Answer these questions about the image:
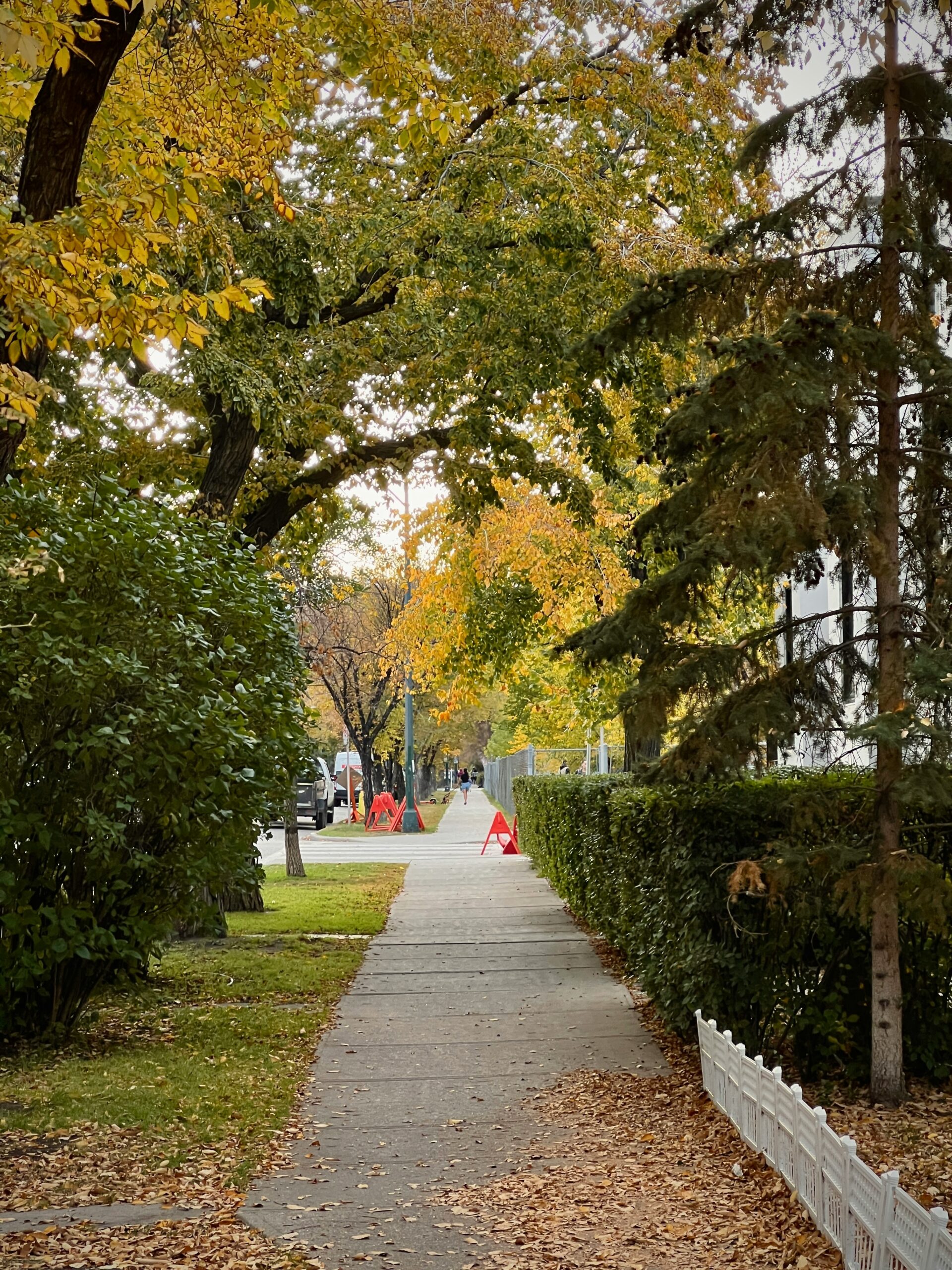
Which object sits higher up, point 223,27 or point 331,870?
point 223,27

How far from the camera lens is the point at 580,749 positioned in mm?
39625

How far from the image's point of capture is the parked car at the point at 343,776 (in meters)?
69.0

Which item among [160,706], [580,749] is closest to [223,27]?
[160,706]

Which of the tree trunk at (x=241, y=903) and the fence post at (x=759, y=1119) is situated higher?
the fence post at (x=759, y=1119)

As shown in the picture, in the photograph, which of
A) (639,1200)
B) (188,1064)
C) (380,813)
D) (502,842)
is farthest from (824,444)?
(380,813)

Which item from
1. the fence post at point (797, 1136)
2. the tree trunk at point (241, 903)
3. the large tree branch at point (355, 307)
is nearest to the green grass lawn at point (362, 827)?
the tree trunk at point (241, 903)

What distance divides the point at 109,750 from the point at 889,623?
14.5 ft

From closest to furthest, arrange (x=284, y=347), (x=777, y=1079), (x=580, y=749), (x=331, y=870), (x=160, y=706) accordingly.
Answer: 1. (x=777, y=1079)
2. (x=160, y=706)
3. (x=284, y=347)
4. (x=331, y=870)
5. (x=580, y=749)

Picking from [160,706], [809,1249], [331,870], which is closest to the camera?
[809,1249]

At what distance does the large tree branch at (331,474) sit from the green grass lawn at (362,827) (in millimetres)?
21244

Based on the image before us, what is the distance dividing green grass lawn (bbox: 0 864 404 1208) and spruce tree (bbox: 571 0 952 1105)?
2945 millimetres

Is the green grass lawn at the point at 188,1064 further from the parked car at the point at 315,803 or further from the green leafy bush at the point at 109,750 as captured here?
A: the parked car at the point at 315,803

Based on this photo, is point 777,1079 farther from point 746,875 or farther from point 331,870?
point 331,870

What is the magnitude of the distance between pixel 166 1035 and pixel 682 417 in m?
5.44
